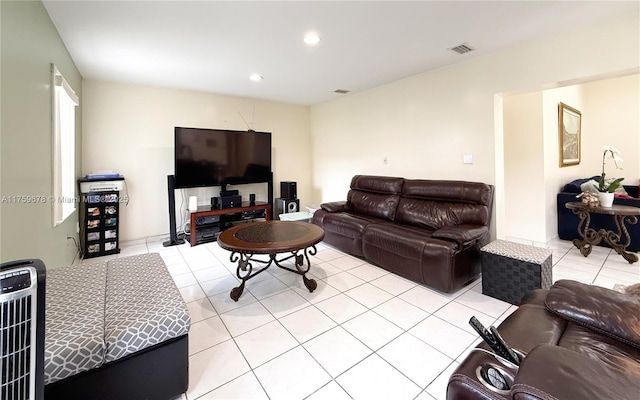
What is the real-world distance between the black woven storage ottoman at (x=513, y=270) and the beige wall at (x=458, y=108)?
892 mm

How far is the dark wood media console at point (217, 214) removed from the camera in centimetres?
411

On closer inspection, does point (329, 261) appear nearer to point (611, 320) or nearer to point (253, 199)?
point (253, 199)

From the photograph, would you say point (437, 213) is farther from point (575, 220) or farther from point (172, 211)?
point (172, 211)

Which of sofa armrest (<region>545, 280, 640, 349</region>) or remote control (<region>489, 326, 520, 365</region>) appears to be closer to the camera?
remote control (<region>489, 326, 520, 365</region>)

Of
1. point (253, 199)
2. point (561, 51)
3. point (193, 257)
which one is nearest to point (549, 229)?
point (561, 51)

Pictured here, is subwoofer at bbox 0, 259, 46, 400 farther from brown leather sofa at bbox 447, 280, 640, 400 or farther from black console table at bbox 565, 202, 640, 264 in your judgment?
black console table at bbox 565, 202, 640, 264

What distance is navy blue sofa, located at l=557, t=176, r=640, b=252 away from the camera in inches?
135

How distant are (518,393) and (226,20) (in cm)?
291

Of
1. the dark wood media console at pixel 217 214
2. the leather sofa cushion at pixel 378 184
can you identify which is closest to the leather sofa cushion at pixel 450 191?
the leather sofa cushion at pixel 378 184

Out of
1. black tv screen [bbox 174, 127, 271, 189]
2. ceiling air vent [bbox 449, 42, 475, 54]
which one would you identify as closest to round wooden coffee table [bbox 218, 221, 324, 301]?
black tv screen [bbox 174, 127, 271, 189]

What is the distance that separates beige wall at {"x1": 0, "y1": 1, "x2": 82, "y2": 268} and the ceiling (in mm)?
382

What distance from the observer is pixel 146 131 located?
163 inches

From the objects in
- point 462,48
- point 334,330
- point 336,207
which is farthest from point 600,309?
point 336,207

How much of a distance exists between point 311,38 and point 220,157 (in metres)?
2.56
